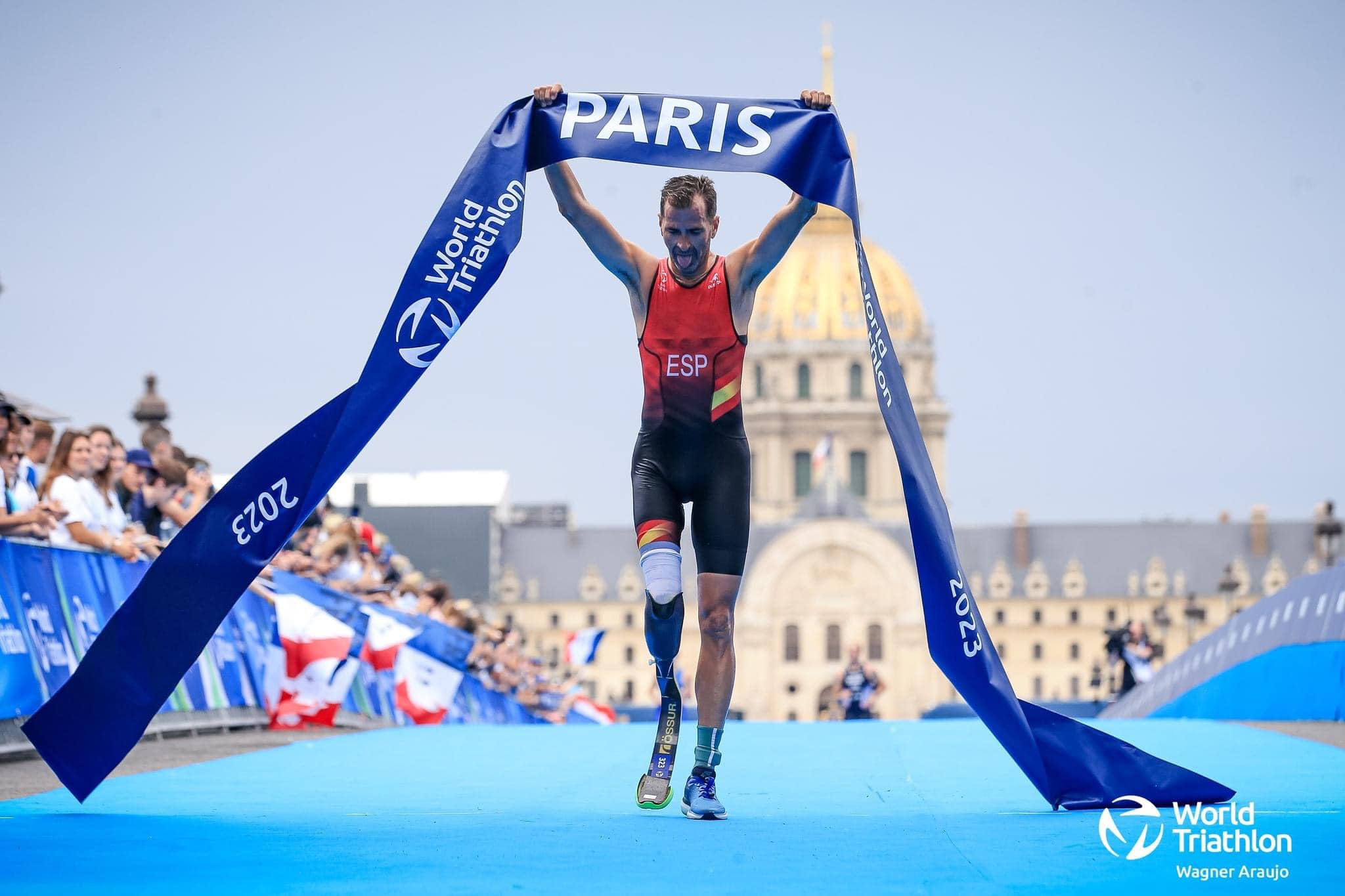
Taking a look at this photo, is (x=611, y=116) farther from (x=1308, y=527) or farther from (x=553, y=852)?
(x=1308, y=527)

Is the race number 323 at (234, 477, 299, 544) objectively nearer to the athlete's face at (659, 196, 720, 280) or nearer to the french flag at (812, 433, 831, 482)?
the athlete's face at (659, 196, 720, 280)

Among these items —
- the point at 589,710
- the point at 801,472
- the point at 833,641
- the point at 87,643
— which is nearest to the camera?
the point at 87,643

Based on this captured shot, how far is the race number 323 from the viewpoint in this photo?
6742mm

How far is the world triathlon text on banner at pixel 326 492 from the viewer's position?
260 inches

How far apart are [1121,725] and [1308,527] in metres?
126

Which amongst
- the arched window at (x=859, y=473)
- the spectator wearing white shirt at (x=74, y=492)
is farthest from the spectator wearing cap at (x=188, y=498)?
the arched window at (x=859, y=473)

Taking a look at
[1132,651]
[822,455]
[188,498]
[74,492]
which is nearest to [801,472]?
[822,455]

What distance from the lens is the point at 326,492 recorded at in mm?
6711

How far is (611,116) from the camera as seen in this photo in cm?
723

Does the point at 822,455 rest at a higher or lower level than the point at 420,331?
higher

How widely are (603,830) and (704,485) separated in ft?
4.59

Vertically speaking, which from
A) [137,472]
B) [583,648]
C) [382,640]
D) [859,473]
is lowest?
[583,648]

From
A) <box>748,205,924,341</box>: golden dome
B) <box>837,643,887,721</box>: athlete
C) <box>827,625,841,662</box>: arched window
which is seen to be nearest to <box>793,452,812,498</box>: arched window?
<box>748,205,924,341</box>: golden dome

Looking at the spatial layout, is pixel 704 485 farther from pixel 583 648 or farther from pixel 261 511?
pixel 583 648
